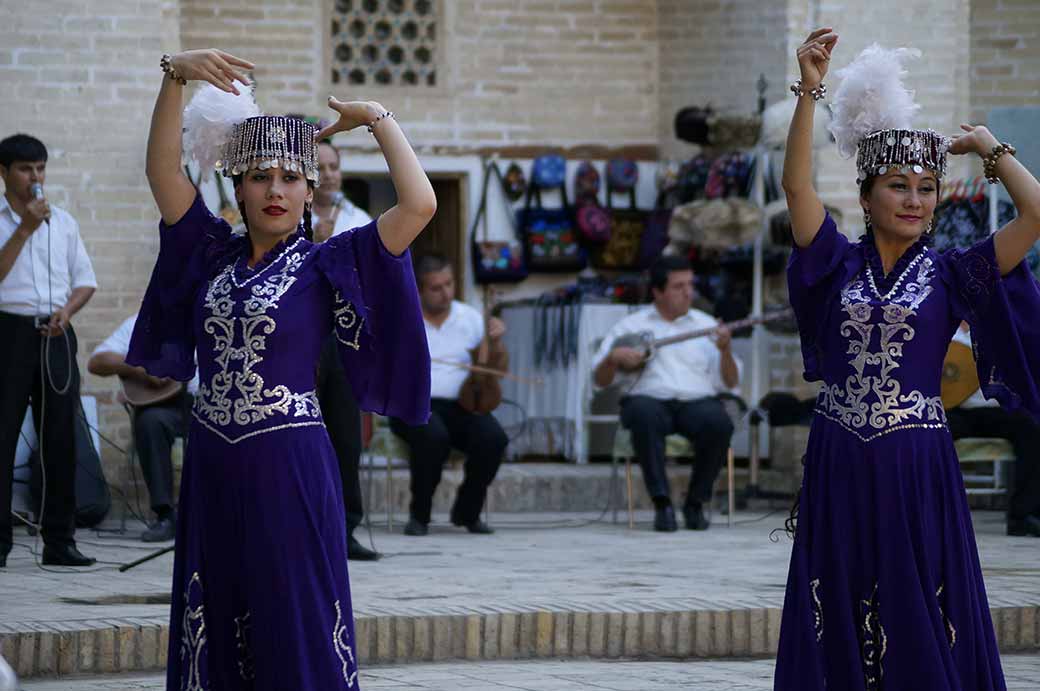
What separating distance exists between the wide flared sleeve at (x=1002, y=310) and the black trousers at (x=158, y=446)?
5005mm

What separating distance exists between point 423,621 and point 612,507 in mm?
4795

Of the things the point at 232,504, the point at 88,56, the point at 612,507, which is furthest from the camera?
the point at 612,507

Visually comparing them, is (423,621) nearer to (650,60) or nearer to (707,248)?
(707,248)

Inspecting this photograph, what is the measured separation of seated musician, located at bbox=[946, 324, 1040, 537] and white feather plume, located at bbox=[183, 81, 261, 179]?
5.66 meters

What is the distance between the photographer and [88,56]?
33.9 ft

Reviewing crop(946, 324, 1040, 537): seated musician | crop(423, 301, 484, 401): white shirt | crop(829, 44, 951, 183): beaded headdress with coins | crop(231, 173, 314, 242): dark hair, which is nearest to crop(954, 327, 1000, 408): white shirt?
crop(946, 324, 1040, 537): seated musician

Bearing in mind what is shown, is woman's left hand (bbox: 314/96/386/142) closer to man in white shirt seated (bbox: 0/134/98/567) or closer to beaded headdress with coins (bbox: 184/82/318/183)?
→ beaded headdress with coins (bbox: 184/82/318/183)

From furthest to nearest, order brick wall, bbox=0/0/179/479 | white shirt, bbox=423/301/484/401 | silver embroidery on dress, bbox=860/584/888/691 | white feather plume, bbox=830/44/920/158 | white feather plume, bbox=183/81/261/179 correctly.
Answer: brick wall, bbox=0/0/179/479, white shirt, bbox=423/301/484/401, white feather plume, bbox=830/44/920/158, silver embroidery on dress, bbox=860/584/888/691, white feather plume, bbox=183/81/261/179

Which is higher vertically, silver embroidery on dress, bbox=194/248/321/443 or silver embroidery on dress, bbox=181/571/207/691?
silver embroidery on dress, bbox=194/248/321/443

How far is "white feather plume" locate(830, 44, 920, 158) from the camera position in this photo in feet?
16.0

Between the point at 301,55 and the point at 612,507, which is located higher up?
the point at 301,55

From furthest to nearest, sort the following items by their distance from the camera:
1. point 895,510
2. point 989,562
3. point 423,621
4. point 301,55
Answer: point 301,55, point 989,562, point 423,621, point 895,510

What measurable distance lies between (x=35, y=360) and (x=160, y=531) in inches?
59.5

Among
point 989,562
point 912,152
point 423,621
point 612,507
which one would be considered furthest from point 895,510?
point 612,507
